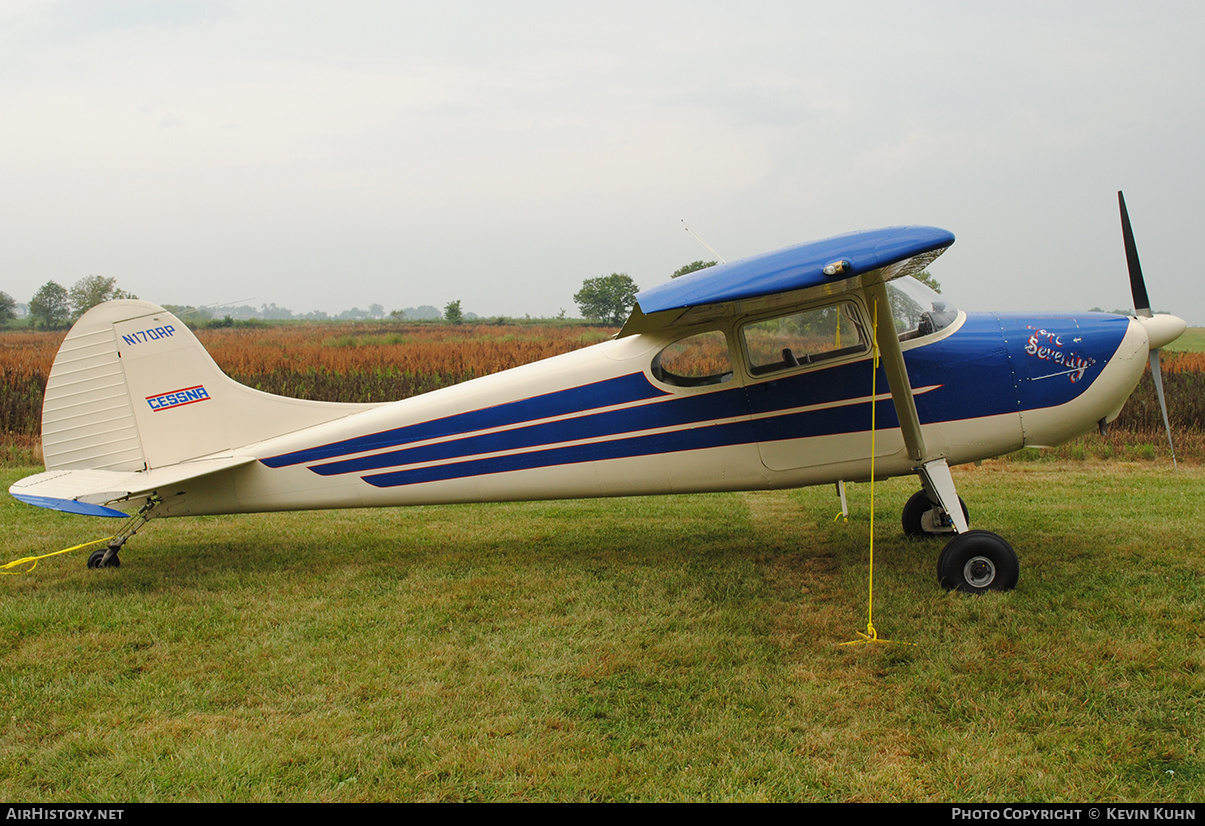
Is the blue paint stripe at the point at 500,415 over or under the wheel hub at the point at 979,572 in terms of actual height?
over

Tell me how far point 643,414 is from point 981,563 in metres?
2.58

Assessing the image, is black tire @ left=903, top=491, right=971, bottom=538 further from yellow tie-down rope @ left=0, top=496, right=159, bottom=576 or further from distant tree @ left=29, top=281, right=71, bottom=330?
distant tree @ left=29, top=281, right=71, bottom=330

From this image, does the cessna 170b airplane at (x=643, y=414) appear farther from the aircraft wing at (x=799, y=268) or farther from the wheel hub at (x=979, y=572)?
the aircraft wing at (x=799, y=268)

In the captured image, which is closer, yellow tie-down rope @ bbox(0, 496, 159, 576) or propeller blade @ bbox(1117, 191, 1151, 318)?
propeller blade @ bbox(1117, 191, 1151, 318)

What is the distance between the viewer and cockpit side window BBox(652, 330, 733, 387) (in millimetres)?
5824

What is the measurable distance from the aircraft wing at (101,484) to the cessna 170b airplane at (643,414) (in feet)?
0.07

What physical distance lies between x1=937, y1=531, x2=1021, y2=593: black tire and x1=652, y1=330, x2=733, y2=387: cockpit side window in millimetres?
1995

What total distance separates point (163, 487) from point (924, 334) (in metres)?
5.95

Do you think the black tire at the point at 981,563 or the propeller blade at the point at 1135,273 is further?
the propeller blade at the point at 1135,273

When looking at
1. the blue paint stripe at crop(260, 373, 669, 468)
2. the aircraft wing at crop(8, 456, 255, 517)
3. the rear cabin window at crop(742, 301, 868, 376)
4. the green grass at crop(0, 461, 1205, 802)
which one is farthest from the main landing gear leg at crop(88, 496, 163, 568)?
the rear cabin window at crop(742, 301, 868, 376)

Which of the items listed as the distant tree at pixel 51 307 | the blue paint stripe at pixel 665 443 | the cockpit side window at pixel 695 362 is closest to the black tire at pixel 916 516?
the blue paint stripe at pixel 665 443

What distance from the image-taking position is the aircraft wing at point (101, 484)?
539 cm

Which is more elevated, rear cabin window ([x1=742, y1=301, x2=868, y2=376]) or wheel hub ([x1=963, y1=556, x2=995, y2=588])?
rear cabin window ([x1=742, y1=301, x2=868, y2=376])

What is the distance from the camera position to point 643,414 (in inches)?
233
